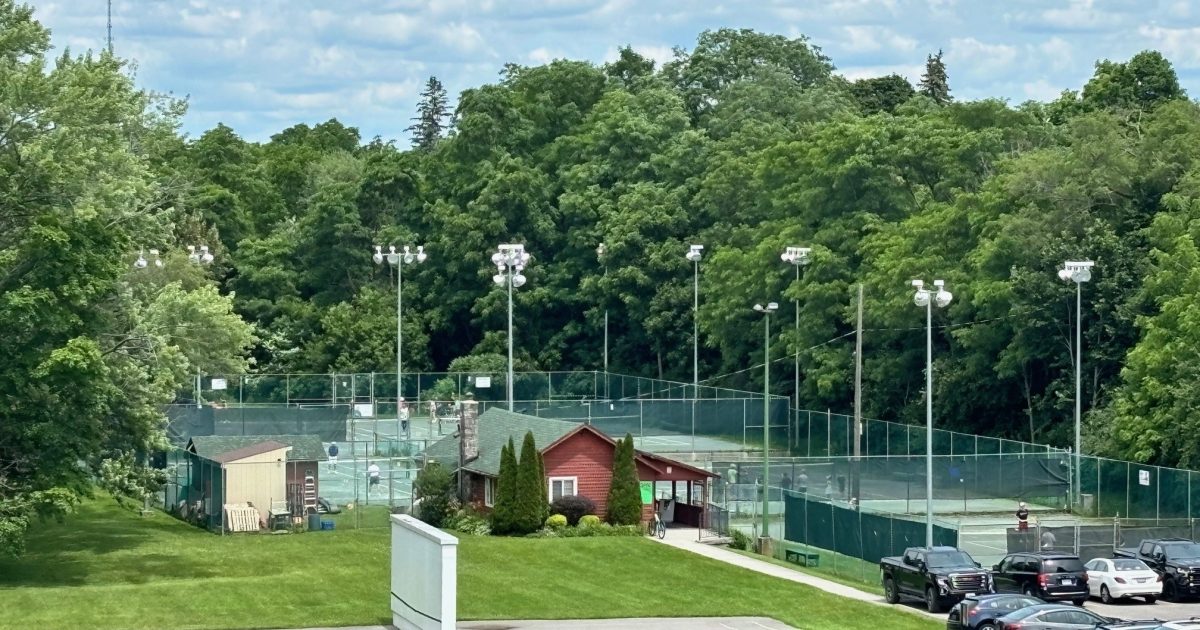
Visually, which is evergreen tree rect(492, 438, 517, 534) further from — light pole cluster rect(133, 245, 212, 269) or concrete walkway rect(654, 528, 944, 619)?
light pole cluster rect(133, 245, 212, 269)

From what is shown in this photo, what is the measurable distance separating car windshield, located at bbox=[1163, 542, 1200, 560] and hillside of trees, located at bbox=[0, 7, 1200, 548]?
657 inches

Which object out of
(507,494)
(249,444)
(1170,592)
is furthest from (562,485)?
(1170,592)

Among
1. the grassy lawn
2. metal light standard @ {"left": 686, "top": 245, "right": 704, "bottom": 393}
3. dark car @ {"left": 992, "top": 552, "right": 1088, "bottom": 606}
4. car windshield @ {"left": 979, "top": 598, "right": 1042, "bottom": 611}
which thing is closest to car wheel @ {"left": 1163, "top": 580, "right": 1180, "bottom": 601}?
dark car @ {"left": 992, "top": 552, "right": 1088, "bottom": 606}

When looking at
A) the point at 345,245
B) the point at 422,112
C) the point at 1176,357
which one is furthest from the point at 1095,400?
the point at 422,112

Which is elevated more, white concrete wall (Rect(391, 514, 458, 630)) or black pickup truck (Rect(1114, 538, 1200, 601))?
white concrete wall (Rect(391, 514, 458, 630))

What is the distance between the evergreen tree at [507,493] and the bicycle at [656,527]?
4368 millimetres

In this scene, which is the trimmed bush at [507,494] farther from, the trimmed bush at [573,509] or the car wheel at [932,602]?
the car wheel at [932,602]

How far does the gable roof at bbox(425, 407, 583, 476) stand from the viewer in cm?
6269

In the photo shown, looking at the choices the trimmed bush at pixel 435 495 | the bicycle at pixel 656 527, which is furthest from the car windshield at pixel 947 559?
the trimmed bush at pixel 435 495

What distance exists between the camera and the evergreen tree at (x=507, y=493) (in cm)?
5884

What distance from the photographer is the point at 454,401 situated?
9950 cm

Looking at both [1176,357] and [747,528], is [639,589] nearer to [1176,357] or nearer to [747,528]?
[747,528]

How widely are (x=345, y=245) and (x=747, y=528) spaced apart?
66963 millimetres

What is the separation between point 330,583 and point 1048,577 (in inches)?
680
